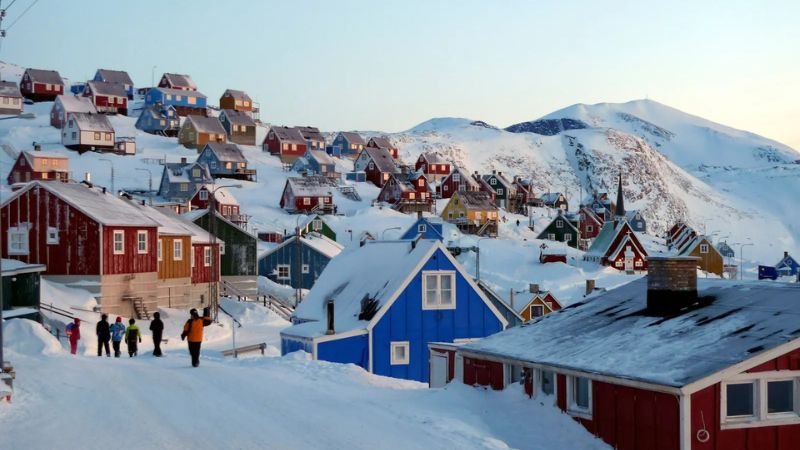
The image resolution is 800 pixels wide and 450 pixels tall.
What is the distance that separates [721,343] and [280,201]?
94100mm

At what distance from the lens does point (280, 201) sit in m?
111

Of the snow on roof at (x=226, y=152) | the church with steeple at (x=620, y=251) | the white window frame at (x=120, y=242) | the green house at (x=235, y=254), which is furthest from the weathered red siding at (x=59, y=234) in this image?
the snow on roof at (x=226, y=152)

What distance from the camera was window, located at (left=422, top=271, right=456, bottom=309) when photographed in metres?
34.4

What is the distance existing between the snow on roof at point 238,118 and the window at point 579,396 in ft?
406

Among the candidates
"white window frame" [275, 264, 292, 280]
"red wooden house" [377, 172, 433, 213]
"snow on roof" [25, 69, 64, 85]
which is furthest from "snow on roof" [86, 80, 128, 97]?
"white window frame" [275, 264, 292, 280]

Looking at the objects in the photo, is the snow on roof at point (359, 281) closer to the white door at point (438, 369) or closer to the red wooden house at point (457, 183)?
the white door at point (438, 369)

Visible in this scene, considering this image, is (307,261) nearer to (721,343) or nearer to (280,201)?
(280,201)

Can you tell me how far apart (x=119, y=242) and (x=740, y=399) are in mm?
35450

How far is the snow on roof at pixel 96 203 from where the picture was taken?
4694 centimetres

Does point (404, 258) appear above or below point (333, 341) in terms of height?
above

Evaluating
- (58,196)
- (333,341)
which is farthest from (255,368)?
(58,196)

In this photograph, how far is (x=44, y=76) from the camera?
14625 centimetres

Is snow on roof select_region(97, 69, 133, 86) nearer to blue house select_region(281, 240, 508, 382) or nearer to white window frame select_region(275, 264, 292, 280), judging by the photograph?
white window frame select_region(275, 264, 292, 280)

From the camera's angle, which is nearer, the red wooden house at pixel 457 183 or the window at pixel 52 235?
the window at pixel 52 235
